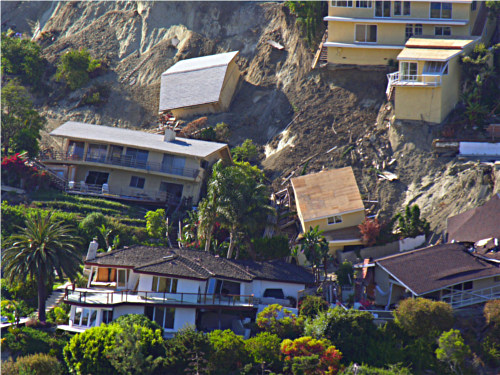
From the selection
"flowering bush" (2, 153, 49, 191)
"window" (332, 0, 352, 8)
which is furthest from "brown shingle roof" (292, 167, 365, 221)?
"flowering bush" (2, 153, 49, 191)

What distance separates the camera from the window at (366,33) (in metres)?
84.3

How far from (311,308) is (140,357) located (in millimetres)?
11911

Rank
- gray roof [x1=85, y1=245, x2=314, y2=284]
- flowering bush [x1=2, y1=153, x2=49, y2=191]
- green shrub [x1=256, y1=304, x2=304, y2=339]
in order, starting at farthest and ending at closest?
flowering bush [x1=2, y1=153, x2=49, y2=191] → gray roof [x1=85, y1=245, x2=314, y2=284] → green shrub [x1=256, y1=304, x2=304, y2=339]

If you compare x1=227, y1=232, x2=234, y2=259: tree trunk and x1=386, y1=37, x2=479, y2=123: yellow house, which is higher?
x1=386, y1=37, x2=479, y2=123: yellow house

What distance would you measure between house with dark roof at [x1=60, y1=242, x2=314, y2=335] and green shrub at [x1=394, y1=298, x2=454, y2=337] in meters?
8.60

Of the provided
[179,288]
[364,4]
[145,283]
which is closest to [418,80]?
[364,4]

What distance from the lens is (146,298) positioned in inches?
2393

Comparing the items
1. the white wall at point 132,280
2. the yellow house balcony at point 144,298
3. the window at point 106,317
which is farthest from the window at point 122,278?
the window at point 106,317

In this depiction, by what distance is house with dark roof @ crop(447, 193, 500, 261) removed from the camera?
64.4 metres

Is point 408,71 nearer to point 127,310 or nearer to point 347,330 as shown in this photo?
point 347,330

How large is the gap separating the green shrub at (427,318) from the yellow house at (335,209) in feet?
45.3

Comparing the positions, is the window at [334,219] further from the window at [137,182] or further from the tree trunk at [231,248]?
the window at [137,182]

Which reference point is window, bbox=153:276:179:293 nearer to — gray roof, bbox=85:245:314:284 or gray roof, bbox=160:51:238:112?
gray roof, bbox=85:245:314:284

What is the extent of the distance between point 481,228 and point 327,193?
13.0 metres
